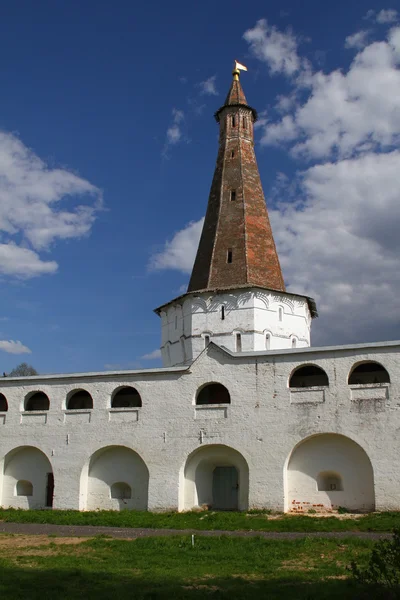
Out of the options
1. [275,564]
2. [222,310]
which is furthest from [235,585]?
[222,310]

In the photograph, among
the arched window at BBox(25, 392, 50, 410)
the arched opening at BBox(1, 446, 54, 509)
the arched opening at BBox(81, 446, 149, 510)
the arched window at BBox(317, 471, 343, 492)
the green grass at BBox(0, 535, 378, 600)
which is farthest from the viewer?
the arched window at BBox(25, 392, 50, 410)

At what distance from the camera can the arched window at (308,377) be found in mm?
19562

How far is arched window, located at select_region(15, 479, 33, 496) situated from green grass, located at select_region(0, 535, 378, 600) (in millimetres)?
7887

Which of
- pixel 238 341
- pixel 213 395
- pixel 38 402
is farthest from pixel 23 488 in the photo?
pixel 238 341

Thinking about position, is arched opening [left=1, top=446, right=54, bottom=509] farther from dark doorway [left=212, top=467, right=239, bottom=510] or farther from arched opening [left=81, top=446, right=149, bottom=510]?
dark doorway [left=212, top=467, right=239, bottom=510]

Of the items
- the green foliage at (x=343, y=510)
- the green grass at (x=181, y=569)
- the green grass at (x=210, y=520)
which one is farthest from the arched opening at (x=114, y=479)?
the green foliage at (x=343, y=510)

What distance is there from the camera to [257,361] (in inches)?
760

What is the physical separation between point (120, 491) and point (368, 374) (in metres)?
9.89

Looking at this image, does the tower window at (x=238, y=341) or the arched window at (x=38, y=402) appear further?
the tower window at (x=238, y=341)

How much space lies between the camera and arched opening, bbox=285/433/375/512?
1752cm

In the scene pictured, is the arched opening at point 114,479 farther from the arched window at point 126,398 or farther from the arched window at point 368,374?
the arched window at point 368,374

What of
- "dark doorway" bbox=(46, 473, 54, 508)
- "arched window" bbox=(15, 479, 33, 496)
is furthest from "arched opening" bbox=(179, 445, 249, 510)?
"arched window" bbox=(15, 479, 33, 496)

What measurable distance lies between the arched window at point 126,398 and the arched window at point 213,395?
2735mm

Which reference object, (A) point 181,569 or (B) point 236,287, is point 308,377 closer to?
(B) point 236,287
